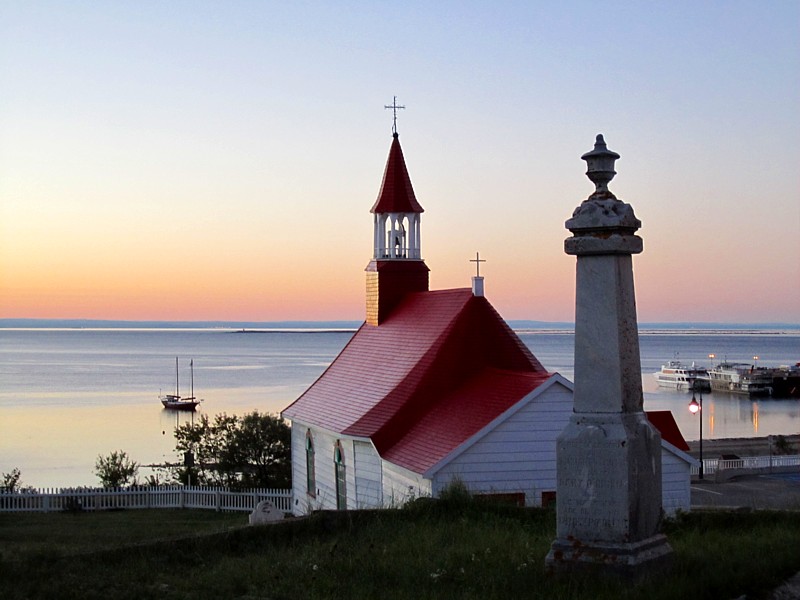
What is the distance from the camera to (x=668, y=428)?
74.5 feet

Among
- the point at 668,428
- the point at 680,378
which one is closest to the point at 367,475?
the point at 668,428

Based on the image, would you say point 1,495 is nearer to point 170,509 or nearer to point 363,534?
point 170,509

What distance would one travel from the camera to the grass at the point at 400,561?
8703mm

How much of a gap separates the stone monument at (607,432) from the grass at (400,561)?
0.34 m

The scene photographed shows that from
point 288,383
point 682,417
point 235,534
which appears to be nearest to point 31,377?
point 288,383

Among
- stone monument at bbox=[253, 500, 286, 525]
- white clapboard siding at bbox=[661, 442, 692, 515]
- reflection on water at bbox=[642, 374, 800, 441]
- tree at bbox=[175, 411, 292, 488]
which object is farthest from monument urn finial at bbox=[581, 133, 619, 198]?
reflection on water at bbox=[642, 374, 800, 441]

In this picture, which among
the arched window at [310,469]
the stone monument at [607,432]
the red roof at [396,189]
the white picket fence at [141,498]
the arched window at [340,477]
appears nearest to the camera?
the stone monument at [607,432]

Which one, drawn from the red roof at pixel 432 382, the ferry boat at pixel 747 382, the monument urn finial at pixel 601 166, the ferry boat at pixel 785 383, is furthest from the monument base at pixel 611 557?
the ferry boat at pixel 785 383

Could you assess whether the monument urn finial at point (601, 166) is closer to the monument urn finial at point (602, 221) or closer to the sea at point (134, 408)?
the monument urn finial at point (602, 221)

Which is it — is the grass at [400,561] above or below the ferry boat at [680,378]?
below

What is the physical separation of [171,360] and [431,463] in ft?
567

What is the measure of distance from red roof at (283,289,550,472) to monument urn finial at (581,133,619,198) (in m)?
9.92

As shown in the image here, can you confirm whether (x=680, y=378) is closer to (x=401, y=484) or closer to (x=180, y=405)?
(x=180, y=405)

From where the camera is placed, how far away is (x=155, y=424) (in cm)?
7900
